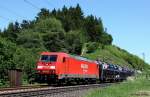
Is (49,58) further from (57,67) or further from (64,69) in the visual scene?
(64,69)

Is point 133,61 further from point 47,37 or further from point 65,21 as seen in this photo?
point 47,37

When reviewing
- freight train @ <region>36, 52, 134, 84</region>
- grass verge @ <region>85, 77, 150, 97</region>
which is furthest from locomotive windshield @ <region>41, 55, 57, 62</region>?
grass verge @ <region>85, 77, 150, 97</region>

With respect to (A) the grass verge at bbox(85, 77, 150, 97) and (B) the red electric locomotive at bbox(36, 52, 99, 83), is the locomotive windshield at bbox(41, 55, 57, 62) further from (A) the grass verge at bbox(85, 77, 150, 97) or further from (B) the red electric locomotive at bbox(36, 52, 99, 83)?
(A) the grass verge at bbox(85, 77, 150, 97)

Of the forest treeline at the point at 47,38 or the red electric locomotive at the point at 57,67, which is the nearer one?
the red electric locomotive at the point at 57,67

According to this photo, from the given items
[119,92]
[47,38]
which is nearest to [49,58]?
[119,92]

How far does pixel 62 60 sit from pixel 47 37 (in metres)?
50.8

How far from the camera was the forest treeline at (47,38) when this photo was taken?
4672 cm

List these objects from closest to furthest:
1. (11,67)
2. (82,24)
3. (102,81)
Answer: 1. (11,67)
2. (102,81)
3. (82,24)

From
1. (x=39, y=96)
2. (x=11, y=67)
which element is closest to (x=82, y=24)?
(x=11, y=67)

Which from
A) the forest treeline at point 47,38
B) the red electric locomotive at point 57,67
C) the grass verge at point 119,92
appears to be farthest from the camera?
the forest treeline at point 47,38

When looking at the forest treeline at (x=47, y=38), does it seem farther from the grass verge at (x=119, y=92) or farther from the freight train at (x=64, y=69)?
the grass verge at (x=119, y=92)

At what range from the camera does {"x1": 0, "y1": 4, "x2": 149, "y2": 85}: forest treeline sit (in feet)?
153

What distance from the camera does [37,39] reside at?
89.4 m

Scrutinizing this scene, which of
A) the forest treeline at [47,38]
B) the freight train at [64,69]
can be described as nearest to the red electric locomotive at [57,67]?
the freight train at [64,69]
